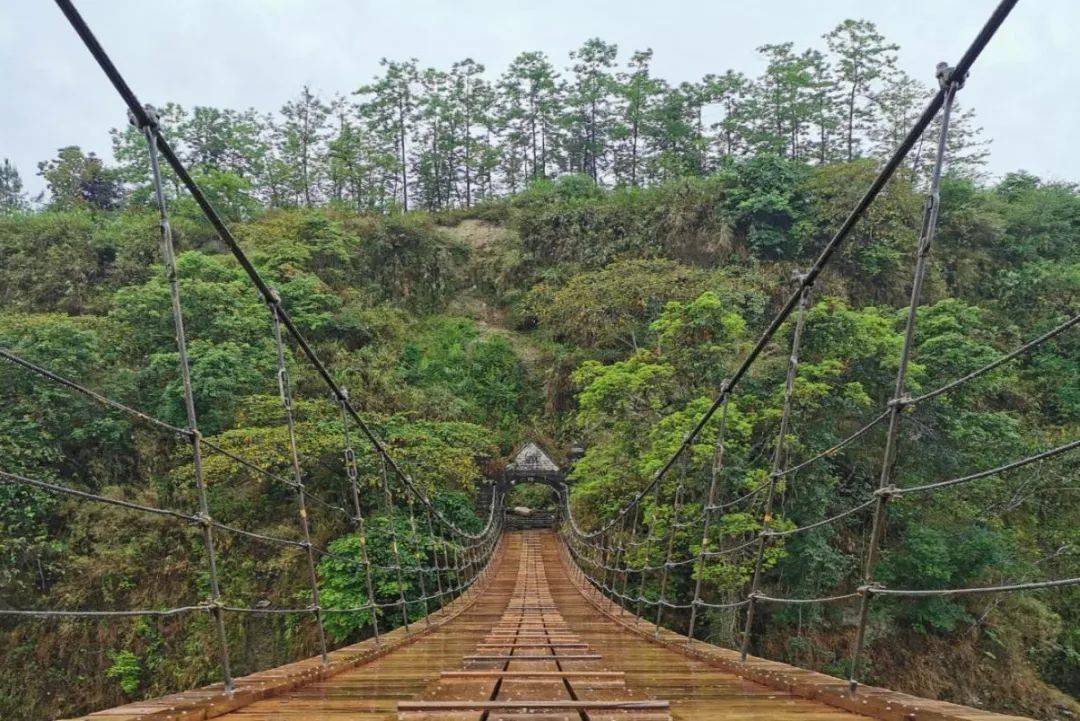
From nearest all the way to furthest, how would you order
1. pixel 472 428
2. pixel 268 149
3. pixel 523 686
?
pixel 523 686 → pixel 472 428 → pixel 268 149

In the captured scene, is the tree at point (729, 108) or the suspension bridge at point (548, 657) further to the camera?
the tree at point (729, 108)

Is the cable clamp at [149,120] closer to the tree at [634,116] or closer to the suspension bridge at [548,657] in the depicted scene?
the suspension bridge at [548,657]

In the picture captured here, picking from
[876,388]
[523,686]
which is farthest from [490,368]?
[523,686]

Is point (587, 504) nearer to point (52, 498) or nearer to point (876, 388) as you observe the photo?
point (876, 388)

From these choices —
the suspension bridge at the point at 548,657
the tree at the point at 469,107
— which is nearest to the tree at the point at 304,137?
the tree at the point at 469,107

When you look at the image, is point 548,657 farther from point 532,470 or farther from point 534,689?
point 532,470

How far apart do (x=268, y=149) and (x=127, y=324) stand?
10.7m

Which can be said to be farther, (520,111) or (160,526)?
(520,111)

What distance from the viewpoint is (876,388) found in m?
9.61

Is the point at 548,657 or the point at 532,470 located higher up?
the point at 548,657

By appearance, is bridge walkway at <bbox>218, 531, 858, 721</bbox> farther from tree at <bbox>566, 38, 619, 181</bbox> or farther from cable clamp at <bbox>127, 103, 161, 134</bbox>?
tree at <bbox>566, 38, 619, 181</bbox>

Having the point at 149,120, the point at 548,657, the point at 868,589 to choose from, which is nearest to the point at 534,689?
the point at 548,657

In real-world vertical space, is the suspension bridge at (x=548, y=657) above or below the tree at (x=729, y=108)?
below

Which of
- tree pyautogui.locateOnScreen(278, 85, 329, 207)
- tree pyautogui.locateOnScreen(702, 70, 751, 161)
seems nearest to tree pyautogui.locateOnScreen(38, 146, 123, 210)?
tree pyautogui.locateOnScreen(278, 85, 329, 207)
